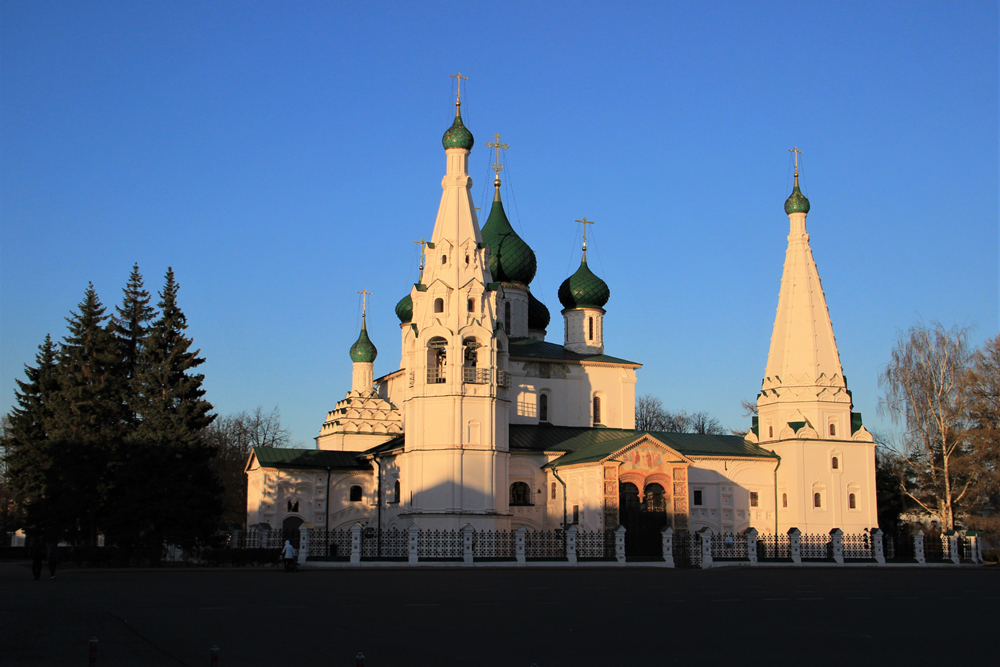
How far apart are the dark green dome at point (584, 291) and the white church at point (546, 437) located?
0.07 m

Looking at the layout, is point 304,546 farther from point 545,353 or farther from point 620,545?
point 545,353

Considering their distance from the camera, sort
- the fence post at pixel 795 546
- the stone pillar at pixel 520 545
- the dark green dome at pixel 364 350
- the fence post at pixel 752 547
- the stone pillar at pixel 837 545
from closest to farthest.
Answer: the stone pillar at pixel 520 545 → the fence post at pixel 752 547 → the fence post at pixel 795 546 → the stone pillar at pixel 837 545 → the dark green dome at pixel 364 350

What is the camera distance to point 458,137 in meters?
38.2

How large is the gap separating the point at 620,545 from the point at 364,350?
24361 mm

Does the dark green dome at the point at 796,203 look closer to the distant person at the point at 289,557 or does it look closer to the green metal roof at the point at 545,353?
the green metal roof at the point at 545,353

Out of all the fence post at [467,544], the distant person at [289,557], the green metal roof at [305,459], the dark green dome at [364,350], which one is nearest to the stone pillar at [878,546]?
the fence post at [467,544]

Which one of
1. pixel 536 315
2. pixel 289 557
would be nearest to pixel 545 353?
pixel 536 315

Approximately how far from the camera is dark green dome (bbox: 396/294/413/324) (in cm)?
4806

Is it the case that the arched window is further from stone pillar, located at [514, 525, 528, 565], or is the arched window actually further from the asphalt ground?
the asphalt ground

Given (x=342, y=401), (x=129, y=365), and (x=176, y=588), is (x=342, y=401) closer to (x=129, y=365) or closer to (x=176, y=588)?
(x=129, y=365)

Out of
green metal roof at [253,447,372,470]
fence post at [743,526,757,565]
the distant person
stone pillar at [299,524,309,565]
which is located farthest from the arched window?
the distant person

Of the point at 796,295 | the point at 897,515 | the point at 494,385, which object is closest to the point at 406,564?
the point at 494,385

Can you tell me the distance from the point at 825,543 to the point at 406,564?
1603cm

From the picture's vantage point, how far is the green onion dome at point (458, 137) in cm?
3822
